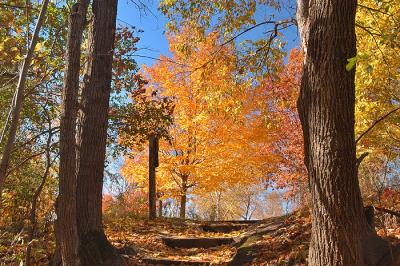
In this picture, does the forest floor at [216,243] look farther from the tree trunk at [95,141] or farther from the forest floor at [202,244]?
the tree trunk at [95,141]

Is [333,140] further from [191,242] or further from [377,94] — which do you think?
[377,94]

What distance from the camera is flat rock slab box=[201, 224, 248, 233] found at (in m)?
10.1

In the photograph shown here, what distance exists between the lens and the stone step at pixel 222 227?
33.1 ft

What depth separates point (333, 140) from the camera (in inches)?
153

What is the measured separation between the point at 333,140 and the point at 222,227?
6.77 metres

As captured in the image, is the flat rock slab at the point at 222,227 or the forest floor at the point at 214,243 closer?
the forest floor at the point at 214,243

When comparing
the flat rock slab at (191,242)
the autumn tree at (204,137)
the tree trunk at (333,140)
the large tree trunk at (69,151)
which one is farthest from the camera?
the autumn tree at (204,137)

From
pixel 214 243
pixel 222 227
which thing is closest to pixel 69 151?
pixel 214 243

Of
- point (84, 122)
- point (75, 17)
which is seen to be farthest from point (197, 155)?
point (75, 17)

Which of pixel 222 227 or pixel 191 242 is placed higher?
pixel 222 227

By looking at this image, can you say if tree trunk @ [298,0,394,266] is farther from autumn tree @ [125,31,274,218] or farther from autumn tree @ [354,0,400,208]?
autumn tree @ [125,31,274,218]

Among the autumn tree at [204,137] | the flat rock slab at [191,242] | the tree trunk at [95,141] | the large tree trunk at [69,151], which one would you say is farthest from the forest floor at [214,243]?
the autumn tree at [204,137]

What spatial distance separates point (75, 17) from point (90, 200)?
9.75 feet

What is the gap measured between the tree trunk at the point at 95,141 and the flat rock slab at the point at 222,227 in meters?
4.51
